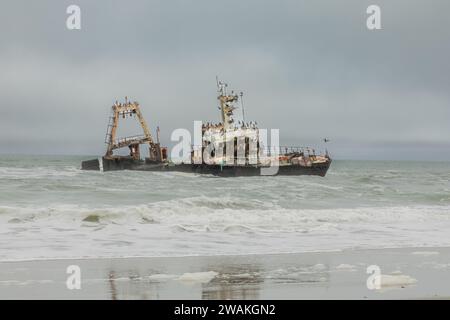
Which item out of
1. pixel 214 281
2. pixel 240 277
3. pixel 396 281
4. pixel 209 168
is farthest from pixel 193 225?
pixel 209 168

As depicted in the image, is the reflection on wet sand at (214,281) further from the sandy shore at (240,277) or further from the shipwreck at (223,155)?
the shipwreck at (223,155)

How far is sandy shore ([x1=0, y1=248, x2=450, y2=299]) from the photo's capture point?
785 cm

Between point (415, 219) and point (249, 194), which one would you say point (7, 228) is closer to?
point (415, 219)

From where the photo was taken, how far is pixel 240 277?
9188 millimetres

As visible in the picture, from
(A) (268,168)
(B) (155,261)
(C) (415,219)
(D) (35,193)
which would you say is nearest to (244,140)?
(A) (268,168)

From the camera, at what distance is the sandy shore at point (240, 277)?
Result: 7852 mm

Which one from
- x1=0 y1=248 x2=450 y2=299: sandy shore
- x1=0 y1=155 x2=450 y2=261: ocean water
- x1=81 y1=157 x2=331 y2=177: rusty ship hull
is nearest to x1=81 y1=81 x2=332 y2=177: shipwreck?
x1=81 y1=157 x2=331 y2=177: rusty ship hull

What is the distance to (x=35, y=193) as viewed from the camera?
93.8ft

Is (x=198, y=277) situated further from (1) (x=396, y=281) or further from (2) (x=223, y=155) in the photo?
(2) (x=223, y=155)

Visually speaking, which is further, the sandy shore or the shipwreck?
the shipwreck

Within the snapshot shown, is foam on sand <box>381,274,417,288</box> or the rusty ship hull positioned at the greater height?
foam on sand <box>381,274,417,288</box>

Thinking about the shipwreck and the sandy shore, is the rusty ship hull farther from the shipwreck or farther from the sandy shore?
the sandy shore

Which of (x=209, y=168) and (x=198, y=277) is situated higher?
(x=198, y=277)

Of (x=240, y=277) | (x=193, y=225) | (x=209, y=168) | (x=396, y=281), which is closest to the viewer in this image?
(x=396, y=281)
